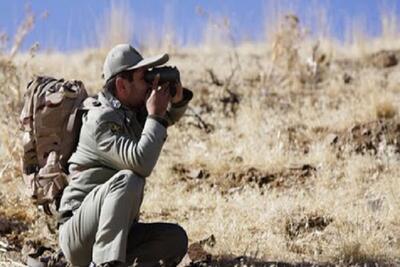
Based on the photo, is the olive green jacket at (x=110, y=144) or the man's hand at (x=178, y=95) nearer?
the olive green jacket at (x=110, y=144)

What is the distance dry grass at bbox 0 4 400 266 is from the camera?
6535 millimetres

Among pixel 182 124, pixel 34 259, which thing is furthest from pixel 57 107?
pixel 182 124

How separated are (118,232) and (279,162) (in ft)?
14.3

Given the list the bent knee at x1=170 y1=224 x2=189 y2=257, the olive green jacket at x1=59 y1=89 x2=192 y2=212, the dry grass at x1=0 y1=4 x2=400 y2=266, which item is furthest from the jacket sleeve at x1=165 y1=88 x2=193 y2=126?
the dry grass at x1=0 y1=4 x2=400 y2=266

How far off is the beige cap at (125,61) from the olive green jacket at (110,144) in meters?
0.14

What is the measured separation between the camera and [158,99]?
16.4 feet

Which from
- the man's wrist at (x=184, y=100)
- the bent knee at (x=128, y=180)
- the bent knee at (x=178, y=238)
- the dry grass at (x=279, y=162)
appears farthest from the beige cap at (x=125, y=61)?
the dry grass at (x=279, y=162)

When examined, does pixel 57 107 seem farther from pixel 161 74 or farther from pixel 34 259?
pixel 34 259

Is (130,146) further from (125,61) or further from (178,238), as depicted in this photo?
(178,238)

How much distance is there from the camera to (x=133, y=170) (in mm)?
4938

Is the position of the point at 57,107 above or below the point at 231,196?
above

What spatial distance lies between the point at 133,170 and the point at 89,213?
374 millimetres

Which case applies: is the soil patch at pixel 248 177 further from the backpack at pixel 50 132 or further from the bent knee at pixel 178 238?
the backpack at pixel 50 132

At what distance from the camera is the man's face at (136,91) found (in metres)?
5.15
